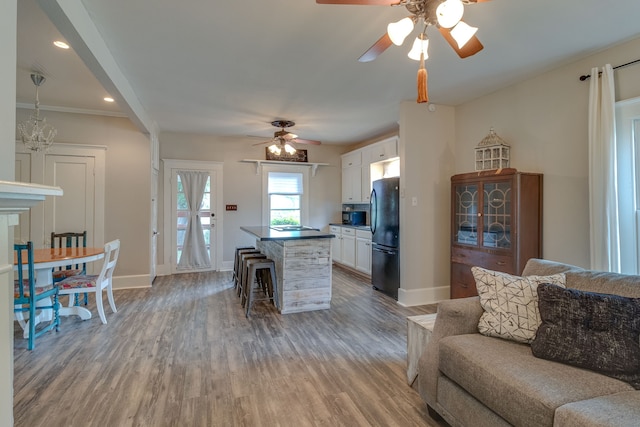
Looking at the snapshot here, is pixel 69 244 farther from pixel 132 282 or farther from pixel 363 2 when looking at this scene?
pixel 363 2

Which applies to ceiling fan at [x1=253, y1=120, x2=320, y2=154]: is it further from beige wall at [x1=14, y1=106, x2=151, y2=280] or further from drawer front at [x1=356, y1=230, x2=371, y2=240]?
beige wall at [x1=14, y1=106, x2=151, y2=280]

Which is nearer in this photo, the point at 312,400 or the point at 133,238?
the point at 312,400

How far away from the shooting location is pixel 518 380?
136cm

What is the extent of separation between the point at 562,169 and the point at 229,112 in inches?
161

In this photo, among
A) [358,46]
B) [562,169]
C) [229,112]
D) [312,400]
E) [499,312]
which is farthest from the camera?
[229,112]

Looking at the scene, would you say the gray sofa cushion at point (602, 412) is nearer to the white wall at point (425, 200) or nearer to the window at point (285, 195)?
the white wall at point (425, 200)

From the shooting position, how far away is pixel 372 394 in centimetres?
211

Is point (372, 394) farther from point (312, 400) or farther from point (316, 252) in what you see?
point (316, 252)

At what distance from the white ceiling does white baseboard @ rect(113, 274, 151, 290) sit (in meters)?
2.48

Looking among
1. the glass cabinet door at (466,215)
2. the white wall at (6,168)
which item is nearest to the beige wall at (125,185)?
the white wall at (6,168)

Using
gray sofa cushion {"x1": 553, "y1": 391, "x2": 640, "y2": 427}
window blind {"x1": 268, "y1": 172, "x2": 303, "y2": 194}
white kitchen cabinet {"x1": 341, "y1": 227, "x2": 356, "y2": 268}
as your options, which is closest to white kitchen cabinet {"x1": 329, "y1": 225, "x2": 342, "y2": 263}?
white kitchen cabinet {"x1": 341, "y1": 227, "x2": 356, "y2": 268}

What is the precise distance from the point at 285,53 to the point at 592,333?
2.89 metres

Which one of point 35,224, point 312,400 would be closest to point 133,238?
point 35,224

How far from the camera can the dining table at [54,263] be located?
2953mm
